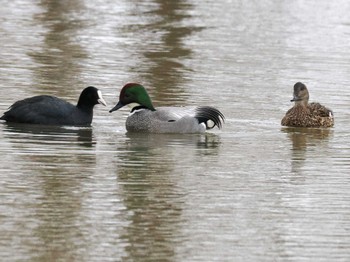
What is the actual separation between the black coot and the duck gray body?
536 millimetres

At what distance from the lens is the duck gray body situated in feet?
53.6

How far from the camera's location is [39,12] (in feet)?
101

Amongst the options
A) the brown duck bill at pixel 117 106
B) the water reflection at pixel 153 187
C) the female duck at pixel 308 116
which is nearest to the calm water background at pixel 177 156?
the water reflection at pixel 153 187

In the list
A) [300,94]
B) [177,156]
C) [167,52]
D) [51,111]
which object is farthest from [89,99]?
[167,52]

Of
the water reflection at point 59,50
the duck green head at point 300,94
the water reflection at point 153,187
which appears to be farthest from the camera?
the water reflection at point 59,50

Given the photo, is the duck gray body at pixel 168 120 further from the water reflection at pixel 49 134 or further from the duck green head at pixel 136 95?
the water reflection at pixel 49 134

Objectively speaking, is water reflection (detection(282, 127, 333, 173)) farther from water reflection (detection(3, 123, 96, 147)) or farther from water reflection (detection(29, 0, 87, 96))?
water reflection (detection(29, 0, 87, 96))

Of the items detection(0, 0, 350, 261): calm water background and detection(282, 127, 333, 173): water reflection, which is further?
detection(282, 127, 333, 173): water reflection

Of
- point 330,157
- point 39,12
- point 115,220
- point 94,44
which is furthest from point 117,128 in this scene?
point 39,12

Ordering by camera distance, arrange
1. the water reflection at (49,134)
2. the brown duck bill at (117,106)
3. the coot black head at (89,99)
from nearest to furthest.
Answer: the water reflection at (49,134) → the coot black head at (89,99) → the brown duck bill at (117,106)

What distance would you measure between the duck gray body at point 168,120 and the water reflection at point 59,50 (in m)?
2.73

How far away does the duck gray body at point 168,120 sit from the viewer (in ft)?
53.6

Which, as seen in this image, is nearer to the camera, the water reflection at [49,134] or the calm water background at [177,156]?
the calm water background at [177,156]

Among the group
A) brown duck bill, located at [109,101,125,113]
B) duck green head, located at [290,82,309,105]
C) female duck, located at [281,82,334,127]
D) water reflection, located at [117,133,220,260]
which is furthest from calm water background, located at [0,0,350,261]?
duck green head, located at [290,82,309,105]
